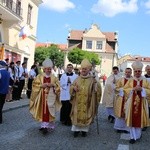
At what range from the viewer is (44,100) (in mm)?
9484

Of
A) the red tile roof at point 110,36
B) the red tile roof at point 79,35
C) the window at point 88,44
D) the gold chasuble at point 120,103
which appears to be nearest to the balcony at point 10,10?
the gold chasuble at point 120,103

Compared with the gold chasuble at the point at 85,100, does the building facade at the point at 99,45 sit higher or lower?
higher

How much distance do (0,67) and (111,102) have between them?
384 centimetres

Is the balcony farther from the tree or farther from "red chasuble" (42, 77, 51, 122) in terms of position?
the tree

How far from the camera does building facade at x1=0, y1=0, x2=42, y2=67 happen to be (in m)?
23.8

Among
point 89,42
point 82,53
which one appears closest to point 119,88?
point 82,53

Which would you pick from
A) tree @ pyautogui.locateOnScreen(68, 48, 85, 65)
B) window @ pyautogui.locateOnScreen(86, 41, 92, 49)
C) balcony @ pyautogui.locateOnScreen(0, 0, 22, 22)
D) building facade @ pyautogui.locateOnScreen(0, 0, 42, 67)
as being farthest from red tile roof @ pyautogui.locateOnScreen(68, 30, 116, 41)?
balcony @ pyautogui.locateOnScreen(0, 0, 22, 22)

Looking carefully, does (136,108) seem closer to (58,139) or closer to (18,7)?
(58,139)

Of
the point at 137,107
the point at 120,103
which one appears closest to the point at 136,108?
the point at 137,107

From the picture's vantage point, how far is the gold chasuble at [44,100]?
30.7 ft

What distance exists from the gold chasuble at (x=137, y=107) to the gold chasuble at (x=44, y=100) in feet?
5.80

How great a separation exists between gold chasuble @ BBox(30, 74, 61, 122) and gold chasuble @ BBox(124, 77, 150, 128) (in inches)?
A: 69.6

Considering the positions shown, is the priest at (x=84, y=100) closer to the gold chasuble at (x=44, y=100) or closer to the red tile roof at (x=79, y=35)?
the gold chasuble at (x=44, y=100)

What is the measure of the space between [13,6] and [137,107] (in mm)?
17026
